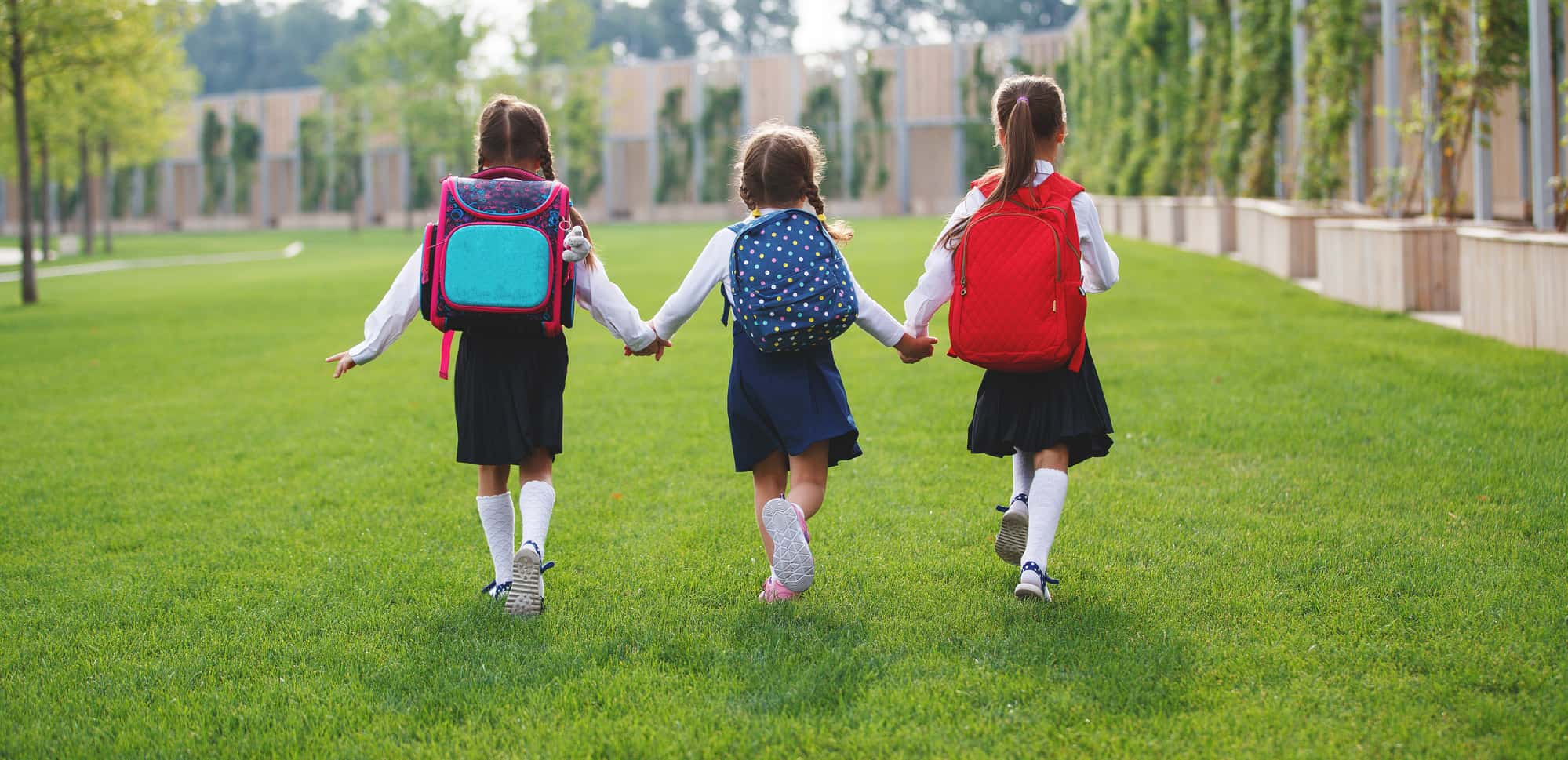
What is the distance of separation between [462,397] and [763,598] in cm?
105

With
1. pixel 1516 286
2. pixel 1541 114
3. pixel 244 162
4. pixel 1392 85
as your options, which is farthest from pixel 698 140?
pixel 1516 286

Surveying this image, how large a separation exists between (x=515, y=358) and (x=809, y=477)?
91 centimetres

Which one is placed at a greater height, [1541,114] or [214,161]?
[214,161]

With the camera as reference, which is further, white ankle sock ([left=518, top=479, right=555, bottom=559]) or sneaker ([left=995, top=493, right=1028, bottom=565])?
sneaker ([left=995, top=493, right=1028, bottom=565])

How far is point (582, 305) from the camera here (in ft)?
13.1

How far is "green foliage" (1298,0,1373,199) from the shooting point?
14.5m

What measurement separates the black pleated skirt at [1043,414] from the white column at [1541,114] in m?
6.95

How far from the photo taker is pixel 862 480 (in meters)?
5.82

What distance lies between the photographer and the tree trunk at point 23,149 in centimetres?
1675

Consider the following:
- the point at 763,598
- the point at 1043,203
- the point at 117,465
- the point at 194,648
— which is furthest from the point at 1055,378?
the point at 117,465

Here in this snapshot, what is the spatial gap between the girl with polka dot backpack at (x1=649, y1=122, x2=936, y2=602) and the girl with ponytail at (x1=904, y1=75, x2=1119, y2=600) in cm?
A: 25

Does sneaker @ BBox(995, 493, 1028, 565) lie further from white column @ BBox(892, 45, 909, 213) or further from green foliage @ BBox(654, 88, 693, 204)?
green foliage @ BBox(654, 88, 693, 204)

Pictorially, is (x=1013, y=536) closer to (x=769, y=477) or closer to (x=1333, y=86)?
(x=769, y=477)

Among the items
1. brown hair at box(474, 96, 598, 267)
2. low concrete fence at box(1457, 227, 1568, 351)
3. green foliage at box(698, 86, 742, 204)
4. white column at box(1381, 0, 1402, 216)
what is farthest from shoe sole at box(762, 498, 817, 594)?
green foliage at box(698, 86, 742, 204)
